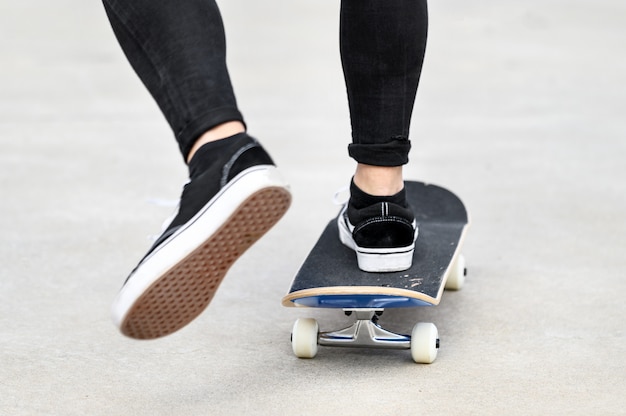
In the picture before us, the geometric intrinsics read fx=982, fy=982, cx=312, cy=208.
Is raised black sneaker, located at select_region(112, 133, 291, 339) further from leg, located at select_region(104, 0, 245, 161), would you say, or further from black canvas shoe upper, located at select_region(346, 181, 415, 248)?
black canvas shoe upper, located at select_region(346, 181, 415, 248)

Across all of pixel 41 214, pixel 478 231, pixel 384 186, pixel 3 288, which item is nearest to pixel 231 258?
pixel 384 186

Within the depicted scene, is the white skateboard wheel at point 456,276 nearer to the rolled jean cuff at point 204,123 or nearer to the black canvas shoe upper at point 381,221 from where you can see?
the black canvas shoe upper at point 381,221

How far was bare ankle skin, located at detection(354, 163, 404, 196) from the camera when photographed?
6.32ft

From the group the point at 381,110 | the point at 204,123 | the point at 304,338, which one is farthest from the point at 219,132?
the point at 304,338

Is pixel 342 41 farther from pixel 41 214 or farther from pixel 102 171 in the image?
pixel 102 171

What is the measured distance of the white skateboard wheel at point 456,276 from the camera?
2361mm

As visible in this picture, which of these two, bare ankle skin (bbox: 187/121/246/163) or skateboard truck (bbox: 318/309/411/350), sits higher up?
bare ankle skin (bbox: 187/121/246/163)

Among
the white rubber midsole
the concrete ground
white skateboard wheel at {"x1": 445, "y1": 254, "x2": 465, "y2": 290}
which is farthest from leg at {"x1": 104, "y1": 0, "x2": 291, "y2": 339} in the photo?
white skateboard wheel at {"x1": 445, "y1": 254, "x2": 465, "y2": 290}

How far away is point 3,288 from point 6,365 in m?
0.54

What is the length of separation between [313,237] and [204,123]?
4.53 ft

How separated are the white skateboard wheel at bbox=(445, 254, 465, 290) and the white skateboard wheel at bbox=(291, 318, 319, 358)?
528 mm

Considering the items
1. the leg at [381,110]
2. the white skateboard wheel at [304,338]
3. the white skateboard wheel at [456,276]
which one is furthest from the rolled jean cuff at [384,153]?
the white skateboard wheel at [456,276]

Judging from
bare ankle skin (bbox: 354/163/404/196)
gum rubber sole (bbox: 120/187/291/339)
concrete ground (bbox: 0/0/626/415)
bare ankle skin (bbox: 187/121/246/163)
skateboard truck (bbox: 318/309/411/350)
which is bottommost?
concrete ground (bbox: 0/0/626/415)

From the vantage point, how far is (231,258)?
1.53 metres
